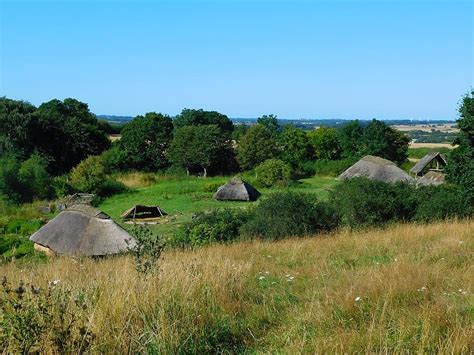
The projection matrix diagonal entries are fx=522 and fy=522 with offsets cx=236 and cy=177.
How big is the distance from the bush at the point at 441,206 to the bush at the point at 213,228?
5.44 metres

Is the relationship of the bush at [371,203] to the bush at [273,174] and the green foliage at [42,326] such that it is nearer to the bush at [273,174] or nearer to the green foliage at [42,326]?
the green foliage at [42,326]

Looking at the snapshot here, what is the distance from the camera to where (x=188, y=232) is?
16.3 m

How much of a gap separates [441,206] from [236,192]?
2533 centimetres

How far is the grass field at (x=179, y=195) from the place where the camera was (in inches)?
1394

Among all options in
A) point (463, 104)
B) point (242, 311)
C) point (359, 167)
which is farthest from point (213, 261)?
point (359, 167)

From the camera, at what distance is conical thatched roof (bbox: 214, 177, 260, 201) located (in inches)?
1581

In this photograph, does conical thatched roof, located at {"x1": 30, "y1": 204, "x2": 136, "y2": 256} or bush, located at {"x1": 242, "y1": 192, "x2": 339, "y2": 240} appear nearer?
bush, located at {"x1": 242, "y1": 192, "x2": 339, "y2": 240}

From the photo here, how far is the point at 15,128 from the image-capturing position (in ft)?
159

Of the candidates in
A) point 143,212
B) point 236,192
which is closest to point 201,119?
point 236,192

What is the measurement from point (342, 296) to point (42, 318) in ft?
8.34

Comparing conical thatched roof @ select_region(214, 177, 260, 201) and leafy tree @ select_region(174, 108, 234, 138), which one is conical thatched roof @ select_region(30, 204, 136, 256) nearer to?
conical thatched roof @ select_region(214, 177, 260, 201)

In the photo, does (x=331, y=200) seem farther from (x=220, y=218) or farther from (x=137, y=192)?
(x=137, y=192)

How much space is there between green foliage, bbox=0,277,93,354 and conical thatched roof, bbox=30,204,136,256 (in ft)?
44.7

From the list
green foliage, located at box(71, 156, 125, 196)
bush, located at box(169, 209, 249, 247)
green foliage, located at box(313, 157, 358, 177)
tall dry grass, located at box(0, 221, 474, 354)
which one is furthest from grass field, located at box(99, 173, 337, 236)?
tall dry grass, located at box(0, 221, 474, 354)
